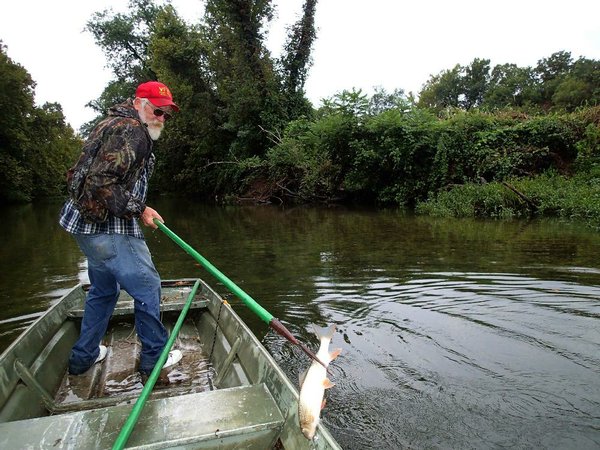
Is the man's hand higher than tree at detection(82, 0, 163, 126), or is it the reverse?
tree at detection(82, 0, 163, 126)

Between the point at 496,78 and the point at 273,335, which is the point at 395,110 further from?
the point at 496,78

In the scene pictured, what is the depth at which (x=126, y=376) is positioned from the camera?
3.66 metres

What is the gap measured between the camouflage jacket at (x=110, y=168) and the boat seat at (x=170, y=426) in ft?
4.25

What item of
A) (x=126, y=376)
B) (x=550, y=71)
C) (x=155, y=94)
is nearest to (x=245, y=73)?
(x=155, y=94)

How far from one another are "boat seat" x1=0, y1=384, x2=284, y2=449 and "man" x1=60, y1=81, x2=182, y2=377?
104cm

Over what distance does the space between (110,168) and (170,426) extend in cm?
166

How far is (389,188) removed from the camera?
764 inches

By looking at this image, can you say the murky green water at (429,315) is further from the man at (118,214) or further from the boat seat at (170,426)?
the man at (118,214)

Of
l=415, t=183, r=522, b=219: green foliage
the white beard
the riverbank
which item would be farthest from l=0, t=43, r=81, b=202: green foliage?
the white beard

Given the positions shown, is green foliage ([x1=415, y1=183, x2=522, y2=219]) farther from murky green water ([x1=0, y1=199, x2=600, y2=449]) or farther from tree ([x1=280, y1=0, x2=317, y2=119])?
tree ([x1=280, y1=0, x2=317, y2=119])

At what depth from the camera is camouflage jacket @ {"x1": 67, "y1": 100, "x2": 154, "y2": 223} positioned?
9.55 feet

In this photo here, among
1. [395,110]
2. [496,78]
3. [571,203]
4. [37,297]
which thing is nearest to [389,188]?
[395,110]

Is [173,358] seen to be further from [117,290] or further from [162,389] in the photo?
[117,290]

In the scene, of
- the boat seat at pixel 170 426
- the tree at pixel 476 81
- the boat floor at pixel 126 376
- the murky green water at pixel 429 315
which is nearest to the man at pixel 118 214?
the boat floor at pixel 126 376
